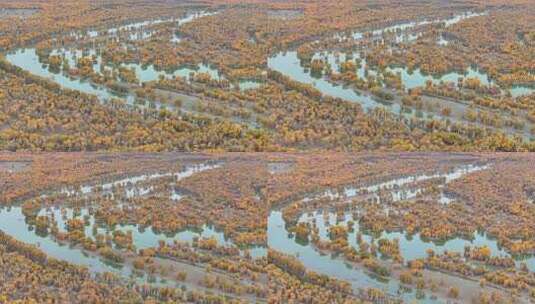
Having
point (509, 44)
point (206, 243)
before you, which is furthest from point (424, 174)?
point (509, 44)

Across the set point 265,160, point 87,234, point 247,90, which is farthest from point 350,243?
point 247,90

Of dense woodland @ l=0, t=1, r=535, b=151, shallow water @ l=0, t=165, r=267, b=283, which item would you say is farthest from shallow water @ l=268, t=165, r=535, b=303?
dense woodland @ l=0, t=1, r=535, b=151

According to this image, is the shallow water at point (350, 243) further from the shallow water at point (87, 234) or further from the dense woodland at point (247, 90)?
the dense woodland at point (247, 90)

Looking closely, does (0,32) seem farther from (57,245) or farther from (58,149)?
(57,245)

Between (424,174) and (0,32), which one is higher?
(0,32)

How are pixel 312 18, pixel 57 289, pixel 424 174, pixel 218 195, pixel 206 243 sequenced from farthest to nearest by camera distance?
pixel 312 18
pixel 424 174
pixel 218 195
pixel 206 243
pixel 57 289

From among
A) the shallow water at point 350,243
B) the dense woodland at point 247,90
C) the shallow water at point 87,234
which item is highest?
the dense woodland at point 247,90

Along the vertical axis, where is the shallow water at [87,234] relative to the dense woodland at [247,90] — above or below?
below

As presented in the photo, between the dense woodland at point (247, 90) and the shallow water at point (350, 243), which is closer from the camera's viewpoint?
the shallow water at point (350, 243)

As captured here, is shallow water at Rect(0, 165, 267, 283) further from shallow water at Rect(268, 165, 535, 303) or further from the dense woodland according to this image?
the dense woodland

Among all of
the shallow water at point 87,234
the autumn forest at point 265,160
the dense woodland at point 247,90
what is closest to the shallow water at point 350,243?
the autumn forest at point 265,160

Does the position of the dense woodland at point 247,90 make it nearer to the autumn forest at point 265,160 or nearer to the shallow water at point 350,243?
the autumn forest at point 265,160
